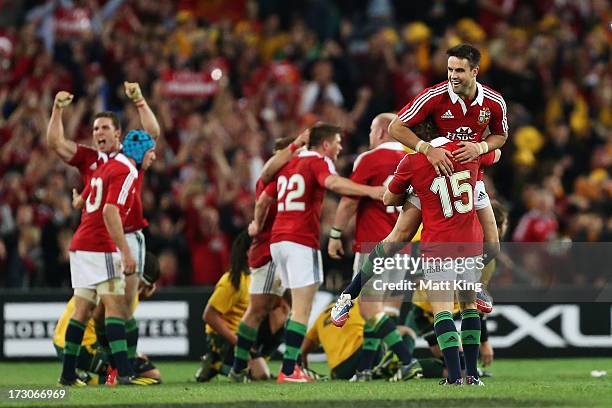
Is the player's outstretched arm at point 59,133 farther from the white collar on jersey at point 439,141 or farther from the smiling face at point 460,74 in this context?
the smiling face at point 460,74

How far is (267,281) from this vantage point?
11.9 meters

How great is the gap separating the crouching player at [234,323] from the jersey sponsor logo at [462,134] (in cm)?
326

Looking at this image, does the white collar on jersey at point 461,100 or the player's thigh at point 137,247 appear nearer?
the white collar on jersey at point 461,100

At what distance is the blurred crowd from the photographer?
54.4ft

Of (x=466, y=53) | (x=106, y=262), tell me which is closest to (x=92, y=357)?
(x=106, y=262)

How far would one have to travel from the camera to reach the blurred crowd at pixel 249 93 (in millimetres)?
16594

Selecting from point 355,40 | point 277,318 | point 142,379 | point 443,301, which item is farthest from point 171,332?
point 355,40

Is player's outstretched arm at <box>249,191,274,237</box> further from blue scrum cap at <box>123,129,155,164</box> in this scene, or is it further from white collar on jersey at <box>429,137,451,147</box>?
white collar on jersey at <box>429,137,451,147</box>

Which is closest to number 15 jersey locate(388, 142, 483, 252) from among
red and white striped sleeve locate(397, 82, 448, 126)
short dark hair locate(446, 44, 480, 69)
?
red and white striped sleeve locate(397, 82, 448, 126)

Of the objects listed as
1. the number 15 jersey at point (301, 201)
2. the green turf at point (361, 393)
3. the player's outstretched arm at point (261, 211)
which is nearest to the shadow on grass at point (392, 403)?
the green turf at point (361, 393)

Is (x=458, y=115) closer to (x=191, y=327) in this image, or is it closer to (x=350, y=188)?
(x=350, y=188)

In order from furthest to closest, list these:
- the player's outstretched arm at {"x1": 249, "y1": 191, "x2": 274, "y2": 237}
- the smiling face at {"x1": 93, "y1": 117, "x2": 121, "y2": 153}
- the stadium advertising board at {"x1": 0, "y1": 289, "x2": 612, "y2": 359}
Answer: the stadium advertising board at {"x1": 0, "y1": 289, "x2": 612, "y2": 359}, the player's outstretched arm at {"x1": 249, "y1": 191, "x2": 274, "y2": 237}, the smiling face at {"x1": 93, "y1": 117, "x2": 121, "y2": 153}

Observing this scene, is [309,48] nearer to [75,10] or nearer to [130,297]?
[75,10]

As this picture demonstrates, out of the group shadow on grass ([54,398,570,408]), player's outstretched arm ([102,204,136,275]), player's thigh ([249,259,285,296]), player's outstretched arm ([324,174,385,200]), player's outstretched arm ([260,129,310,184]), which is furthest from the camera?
player's thigh ([249,259,285,296])
